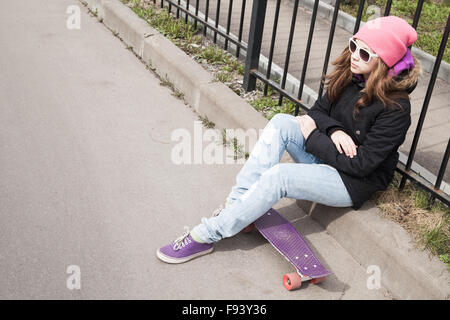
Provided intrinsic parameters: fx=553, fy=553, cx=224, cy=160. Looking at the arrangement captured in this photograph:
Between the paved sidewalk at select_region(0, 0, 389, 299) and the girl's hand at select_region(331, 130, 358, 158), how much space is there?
552 mm

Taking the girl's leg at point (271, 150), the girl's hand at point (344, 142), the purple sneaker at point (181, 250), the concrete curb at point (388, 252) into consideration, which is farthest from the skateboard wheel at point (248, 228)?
the girl's hand at point (344, 142)

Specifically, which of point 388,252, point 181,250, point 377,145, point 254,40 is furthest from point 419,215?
point 254,40

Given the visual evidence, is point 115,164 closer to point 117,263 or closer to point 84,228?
point 84,228

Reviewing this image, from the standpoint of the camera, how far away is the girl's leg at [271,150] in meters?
3.03

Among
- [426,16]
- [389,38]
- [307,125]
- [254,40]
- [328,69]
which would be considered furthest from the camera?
[426,16]

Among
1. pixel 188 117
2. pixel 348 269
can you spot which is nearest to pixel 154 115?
pixel 188 117

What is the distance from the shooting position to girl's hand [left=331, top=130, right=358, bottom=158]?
2.87m

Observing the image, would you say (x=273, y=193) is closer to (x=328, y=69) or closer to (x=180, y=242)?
(x=180, y=242)

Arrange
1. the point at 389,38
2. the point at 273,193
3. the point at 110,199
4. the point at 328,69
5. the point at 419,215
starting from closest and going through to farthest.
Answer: the point at 389,38 < the point at 273,193 < the point at 419,215 < the point at 110,199 < the point at 328,69

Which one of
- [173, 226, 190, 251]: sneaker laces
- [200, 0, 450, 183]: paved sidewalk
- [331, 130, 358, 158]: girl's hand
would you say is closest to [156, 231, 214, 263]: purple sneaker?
[173, 226, 190, 251]: sneaker laces

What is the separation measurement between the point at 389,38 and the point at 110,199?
1801 mm

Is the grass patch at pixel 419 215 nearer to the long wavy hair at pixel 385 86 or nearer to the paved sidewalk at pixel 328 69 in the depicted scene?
the long wavy hair at pixel 385 86

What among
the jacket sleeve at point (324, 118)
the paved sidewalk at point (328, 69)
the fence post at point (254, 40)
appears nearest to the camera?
the jacket sleeve at point (324, 118)

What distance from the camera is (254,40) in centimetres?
426
